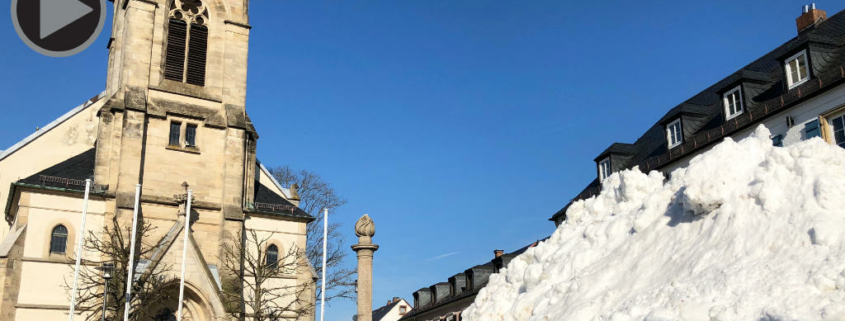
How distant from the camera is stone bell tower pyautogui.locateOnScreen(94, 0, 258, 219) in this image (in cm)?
3519

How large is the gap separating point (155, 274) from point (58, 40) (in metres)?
15.2

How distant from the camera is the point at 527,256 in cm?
1437

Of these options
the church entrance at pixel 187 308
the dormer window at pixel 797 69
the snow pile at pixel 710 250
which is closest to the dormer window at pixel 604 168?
the dormer window at pixel 797 69

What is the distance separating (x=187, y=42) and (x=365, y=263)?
71.3ft

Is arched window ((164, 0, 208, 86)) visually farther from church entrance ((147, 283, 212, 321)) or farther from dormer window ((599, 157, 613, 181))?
dormer window ((599, 157, 613, 181))

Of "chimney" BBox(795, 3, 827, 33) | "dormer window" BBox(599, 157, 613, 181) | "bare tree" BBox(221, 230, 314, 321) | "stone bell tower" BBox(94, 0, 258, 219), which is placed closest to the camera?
"chimney" BBox(795, 3, 827, 33)

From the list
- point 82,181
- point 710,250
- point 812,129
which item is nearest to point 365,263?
point 710,250

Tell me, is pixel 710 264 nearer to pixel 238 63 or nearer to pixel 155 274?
pixel 155 274

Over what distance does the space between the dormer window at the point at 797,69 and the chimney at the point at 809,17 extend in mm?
6624

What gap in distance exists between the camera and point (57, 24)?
1986 cm

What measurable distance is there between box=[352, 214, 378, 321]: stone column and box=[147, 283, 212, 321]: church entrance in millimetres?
14859

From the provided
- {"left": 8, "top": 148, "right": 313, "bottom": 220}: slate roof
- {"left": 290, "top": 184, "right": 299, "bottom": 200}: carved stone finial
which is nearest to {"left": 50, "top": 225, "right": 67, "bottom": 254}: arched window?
{"left": 8, "top": 148, "right": 313, "bottom": 220}: slate roof

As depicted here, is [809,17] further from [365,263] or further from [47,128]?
[47,128]

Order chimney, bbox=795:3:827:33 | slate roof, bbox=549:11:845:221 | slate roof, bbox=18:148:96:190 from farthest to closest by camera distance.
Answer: slate roof, bbox=18:148:96:190, chimney, bbox=795:3:827:33, slate roof, bbox=549:11:845:221
